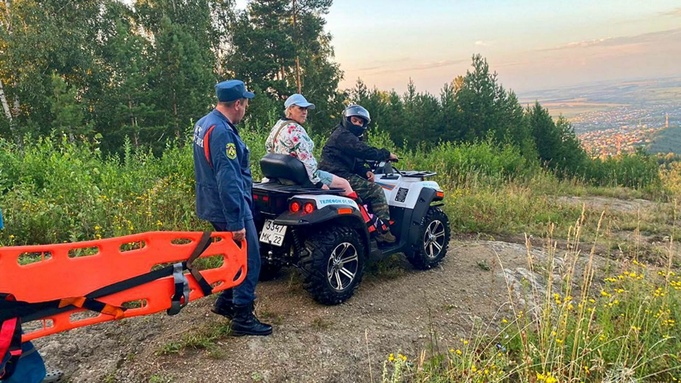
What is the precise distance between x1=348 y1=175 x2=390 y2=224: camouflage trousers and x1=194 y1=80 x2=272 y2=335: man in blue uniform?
1.61m

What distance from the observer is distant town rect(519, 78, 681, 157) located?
118 ft

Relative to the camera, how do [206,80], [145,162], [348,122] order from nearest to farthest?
[348,122] → [145,162] → [206,80]

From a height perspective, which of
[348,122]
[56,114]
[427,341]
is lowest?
[427,341]

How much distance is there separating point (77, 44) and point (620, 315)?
85.2ft

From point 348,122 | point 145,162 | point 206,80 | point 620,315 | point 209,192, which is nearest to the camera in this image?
point 209,192

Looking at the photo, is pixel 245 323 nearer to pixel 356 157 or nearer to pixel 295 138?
pixel 295 138

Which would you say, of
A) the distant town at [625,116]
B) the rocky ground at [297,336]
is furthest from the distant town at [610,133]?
the rocky ground at [297,336]

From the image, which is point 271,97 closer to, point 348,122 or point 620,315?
point 348,122

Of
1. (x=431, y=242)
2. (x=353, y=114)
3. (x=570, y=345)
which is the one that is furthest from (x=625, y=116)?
(x=570, y=345)

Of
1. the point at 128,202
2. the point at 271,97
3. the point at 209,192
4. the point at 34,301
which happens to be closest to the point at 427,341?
the point at 209,192

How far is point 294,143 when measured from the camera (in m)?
4.63

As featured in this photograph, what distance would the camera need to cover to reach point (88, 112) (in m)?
25.7

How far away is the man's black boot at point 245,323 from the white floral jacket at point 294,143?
A: 1.43m

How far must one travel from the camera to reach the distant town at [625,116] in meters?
36.0
